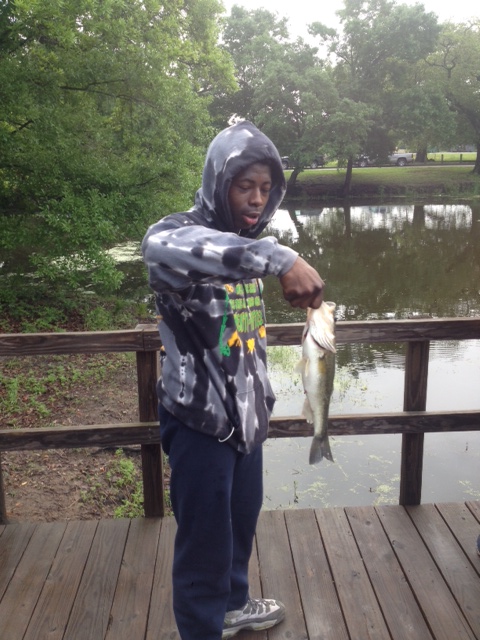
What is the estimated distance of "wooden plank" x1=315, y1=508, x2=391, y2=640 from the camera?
2281 mm

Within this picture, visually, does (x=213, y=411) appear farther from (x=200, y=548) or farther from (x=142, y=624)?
(x=142, y=624)

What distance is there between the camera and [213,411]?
1.85 m

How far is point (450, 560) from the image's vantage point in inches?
105

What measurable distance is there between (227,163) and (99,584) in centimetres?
185

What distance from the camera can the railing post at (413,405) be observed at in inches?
119

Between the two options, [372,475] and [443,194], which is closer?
[372,475]

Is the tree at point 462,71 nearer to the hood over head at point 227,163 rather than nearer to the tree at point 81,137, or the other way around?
the tree at point 81,137

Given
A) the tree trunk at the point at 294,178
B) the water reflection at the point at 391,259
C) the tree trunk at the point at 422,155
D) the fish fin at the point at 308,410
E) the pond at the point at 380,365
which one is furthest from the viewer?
the tree trunk at the point at 422,155

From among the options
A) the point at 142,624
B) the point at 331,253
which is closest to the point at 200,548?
the point at 142,624

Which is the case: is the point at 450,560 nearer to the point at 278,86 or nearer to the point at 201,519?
the point at 201,519

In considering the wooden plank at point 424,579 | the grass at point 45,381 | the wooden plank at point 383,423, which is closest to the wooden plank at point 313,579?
the wooden plank at point 424,579

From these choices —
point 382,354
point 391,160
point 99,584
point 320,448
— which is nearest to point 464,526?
point 320,448

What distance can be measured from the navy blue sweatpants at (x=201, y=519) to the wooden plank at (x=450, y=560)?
3.38 feet

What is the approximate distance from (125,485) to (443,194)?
29.6 meters
